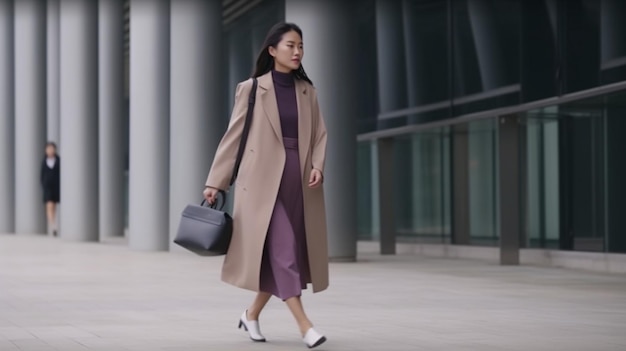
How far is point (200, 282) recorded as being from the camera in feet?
48.9

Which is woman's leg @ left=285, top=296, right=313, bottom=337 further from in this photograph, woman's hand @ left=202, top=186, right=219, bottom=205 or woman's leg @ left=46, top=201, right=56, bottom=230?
woman's leg @ left=46, top=201, right=56, bottom=230

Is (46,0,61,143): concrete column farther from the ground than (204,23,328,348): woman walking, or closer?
farther from the ground

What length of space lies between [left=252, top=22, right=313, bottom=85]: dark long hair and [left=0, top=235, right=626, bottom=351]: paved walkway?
5.62 ft

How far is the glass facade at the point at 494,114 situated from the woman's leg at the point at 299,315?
8.27 meters

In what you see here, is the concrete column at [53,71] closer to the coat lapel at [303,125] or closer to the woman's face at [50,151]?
the woman's face at [50,151]

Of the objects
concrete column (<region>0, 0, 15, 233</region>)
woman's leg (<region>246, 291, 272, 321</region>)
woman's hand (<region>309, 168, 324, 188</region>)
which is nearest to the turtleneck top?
woman's hand (<region>309, 168, 324, 188</region>)

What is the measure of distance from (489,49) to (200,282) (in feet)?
22.4

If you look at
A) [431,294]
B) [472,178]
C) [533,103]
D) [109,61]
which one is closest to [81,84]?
[109,61]

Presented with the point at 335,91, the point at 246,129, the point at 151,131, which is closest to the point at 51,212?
the point at 151,131

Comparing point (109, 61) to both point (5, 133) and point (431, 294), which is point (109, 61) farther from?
point (431, 294)

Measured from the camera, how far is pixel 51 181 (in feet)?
93.5

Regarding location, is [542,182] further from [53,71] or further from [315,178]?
[53,71]

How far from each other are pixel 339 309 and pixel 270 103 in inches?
115

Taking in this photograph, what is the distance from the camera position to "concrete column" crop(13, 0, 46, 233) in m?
30.4
